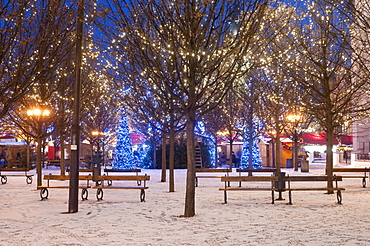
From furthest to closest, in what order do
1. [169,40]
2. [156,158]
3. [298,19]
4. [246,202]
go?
1. [156,158]
2. [298,19]
3. [246,202]
4. [169,40]

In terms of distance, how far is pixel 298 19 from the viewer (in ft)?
59.5

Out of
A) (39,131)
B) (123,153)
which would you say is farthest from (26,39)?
(123,153)

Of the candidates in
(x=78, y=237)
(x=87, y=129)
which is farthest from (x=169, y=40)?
(x=87, y=129)

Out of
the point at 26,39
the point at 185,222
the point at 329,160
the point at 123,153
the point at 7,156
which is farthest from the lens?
the point at 7,156

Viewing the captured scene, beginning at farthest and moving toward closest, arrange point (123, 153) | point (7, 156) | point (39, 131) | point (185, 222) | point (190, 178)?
point (7, 156), point (123, 153), point (39, 131), point (190, 178), point (185, 222)

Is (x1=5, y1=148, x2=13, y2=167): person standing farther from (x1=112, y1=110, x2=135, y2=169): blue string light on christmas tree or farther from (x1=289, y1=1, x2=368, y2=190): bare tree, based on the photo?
(x1=289, y1=1, x2=368, y2=190): bare tree

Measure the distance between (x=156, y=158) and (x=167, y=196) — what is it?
2138 cm

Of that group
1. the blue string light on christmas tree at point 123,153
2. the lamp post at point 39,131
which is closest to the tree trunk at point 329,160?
the lamp post at point 39,131

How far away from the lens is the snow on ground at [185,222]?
8.31 metres

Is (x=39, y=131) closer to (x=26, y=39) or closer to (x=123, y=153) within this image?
(x=26, y=39)

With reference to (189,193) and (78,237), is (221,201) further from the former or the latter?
(78,237)

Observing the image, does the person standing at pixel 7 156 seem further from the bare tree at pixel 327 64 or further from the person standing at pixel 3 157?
the bare tree at pixel 327 64

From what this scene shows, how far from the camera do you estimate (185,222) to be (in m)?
10.3

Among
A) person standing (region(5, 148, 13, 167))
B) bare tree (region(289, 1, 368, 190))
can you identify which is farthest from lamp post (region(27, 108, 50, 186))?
person standing (region(5, 148, 13, 167))
